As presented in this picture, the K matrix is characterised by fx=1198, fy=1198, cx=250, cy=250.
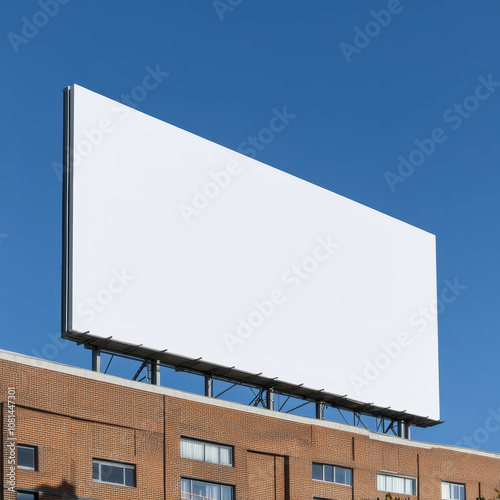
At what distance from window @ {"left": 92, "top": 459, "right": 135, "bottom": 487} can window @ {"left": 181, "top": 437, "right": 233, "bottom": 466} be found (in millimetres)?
2941

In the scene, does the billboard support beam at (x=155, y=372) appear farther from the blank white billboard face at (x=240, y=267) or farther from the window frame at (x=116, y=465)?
the window frame at (x=116, y=465)

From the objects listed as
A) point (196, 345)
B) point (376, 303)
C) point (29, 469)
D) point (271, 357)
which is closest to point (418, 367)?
point (376, 303)

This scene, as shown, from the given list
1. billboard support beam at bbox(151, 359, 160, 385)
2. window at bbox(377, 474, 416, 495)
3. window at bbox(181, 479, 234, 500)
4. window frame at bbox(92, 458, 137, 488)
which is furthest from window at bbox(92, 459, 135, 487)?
window at bbox(377, 474, 416, 495)

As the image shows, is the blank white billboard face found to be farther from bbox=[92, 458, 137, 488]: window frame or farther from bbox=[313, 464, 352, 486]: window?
bbox=[92, 458, 137, 488]: window frame

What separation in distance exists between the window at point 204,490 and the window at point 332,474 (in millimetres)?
5527

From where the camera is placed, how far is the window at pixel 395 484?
186 feet

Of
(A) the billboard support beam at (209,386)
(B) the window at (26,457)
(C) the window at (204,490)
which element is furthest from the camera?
(A) the billboard support beam at (209,386)

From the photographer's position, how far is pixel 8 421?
4175 centimetres

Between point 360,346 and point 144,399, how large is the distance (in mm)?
15383

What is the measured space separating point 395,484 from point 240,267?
13.4 metres

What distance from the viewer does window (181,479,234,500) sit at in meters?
47.7

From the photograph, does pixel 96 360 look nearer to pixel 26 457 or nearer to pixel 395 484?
pixel 26 457

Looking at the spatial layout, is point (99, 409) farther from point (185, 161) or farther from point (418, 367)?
point (418, 367)

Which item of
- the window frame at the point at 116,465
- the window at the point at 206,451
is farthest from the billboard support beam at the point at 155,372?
the window frame at the point at 116,465
